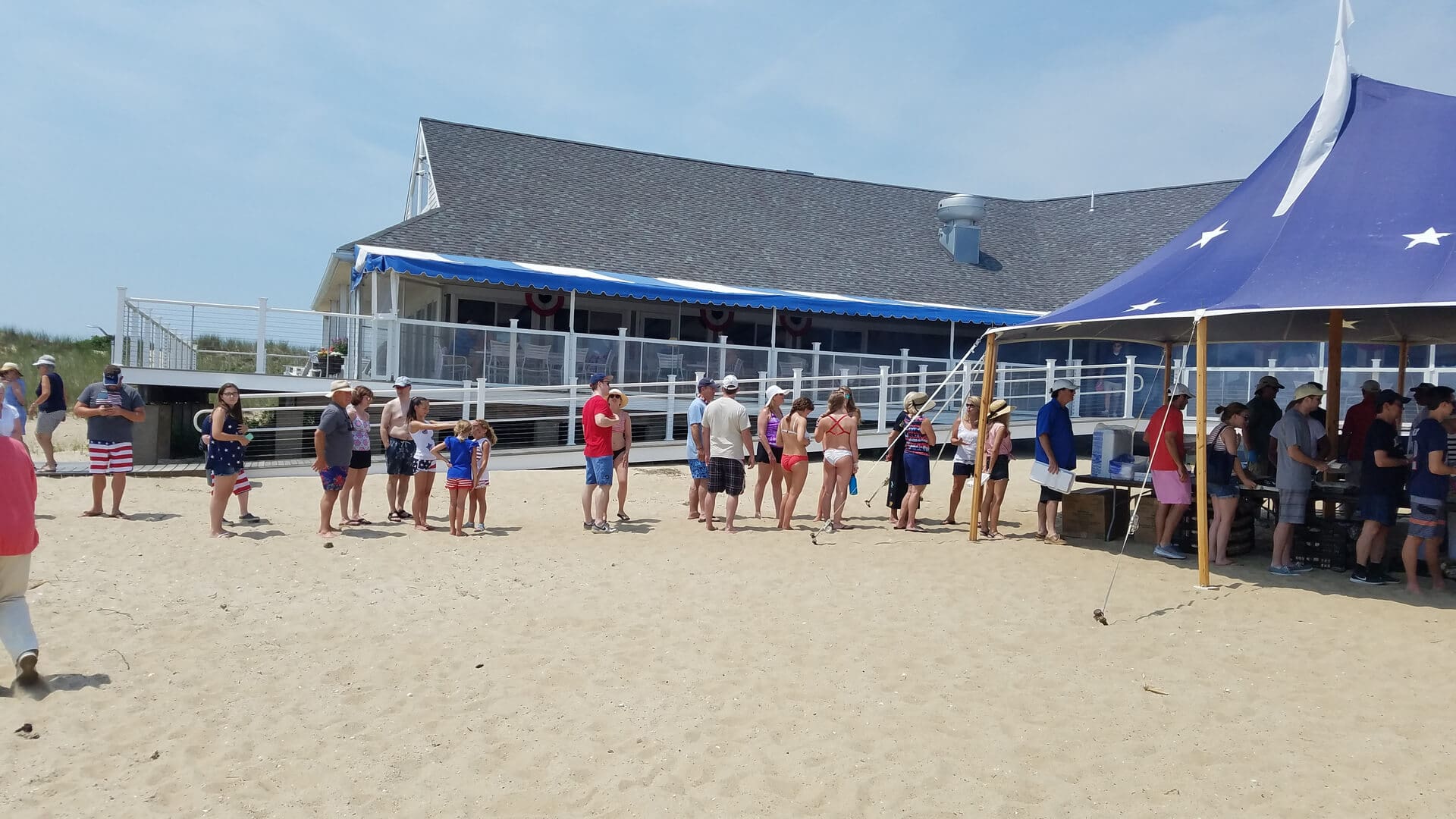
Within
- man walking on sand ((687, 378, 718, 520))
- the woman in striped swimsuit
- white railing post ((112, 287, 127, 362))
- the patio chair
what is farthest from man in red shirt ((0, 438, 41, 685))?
the patio chair

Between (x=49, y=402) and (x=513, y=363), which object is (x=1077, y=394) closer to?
(x=513, y=363)

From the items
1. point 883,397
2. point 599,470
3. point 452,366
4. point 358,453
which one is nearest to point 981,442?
point 599,470

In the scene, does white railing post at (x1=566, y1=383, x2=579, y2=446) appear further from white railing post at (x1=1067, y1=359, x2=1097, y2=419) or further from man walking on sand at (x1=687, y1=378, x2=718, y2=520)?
white railing post at (x1=1067, y1=359, x2=1097, y2=419)

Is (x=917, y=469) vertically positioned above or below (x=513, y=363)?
below

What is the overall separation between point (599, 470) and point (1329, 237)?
6602 mm

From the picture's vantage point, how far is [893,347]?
22266 millimetres

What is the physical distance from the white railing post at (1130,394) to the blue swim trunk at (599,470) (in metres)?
11.4

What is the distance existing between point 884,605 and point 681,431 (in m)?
10.0

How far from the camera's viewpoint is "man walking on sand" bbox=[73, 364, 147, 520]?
9688mm

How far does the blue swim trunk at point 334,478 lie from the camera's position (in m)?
9.04

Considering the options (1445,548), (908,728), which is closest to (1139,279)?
(1445,548)

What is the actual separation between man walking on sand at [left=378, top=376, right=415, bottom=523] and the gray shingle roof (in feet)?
26.4

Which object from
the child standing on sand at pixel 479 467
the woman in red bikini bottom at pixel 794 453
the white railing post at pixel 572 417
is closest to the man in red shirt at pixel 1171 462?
the woman in red bikini bottom at pixel 794 453

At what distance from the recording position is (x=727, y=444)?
965 cm
